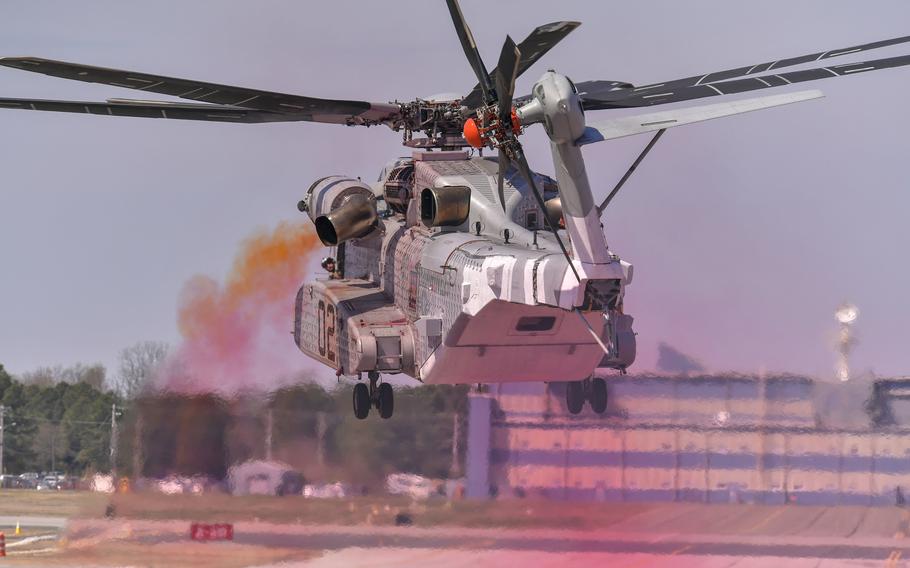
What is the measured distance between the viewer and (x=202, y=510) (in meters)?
48.7

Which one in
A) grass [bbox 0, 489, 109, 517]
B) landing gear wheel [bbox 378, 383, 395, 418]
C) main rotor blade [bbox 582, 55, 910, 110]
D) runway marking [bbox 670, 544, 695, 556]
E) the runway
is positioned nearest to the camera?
main rotor blade [bbox 582, 55, 910, 110]

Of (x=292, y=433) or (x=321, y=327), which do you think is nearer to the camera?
(x=321, y=327)

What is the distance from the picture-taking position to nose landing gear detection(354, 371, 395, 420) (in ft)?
139

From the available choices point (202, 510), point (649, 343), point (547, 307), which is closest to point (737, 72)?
point (547, 307)

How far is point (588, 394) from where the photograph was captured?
42750mm

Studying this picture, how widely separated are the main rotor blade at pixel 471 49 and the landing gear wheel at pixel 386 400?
11.6 m

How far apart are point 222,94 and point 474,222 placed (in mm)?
6063

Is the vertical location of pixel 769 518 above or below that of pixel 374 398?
below

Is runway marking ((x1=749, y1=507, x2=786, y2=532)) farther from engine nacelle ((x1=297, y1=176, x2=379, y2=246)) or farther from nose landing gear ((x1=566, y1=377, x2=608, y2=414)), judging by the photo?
engine nacelle ((x1=297, y1=176, x2=379, y2=246))

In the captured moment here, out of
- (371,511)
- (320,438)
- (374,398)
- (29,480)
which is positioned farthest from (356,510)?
(29,480)

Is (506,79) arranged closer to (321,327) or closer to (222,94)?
(222,94)

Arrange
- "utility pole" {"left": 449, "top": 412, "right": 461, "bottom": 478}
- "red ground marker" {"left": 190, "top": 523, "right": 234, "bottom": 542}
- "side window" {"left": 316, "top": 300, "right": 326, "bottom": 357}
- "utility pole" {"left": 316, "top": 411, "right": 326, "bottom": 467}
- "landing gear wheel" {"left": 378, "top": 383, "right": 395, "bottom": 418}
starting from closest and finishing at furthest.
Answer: "landing gear wheel" {"left": 378, "top": 383, "right": 395, "bottom": 418}, "side window" {"left": 316, "top": 300, "right": 326, "bottom": 357}, "utility pole" {"left": 449, "top": 412, "right": 461, "bottom": 478}, "utility pole" {"left": 316, "top": 411, "right": 326, "bottom": 467}, "red ground marker" {"left": 190, "top": 523, "right": 234, "bottom": 542}

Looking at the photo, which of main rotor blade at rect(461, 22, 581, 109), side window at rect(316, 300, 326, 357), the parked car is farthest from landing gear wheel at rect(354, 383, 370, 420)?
the parked car

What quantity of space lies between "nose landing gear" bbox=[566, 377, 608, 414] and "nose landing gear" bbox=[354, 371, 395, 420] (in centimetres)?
410
